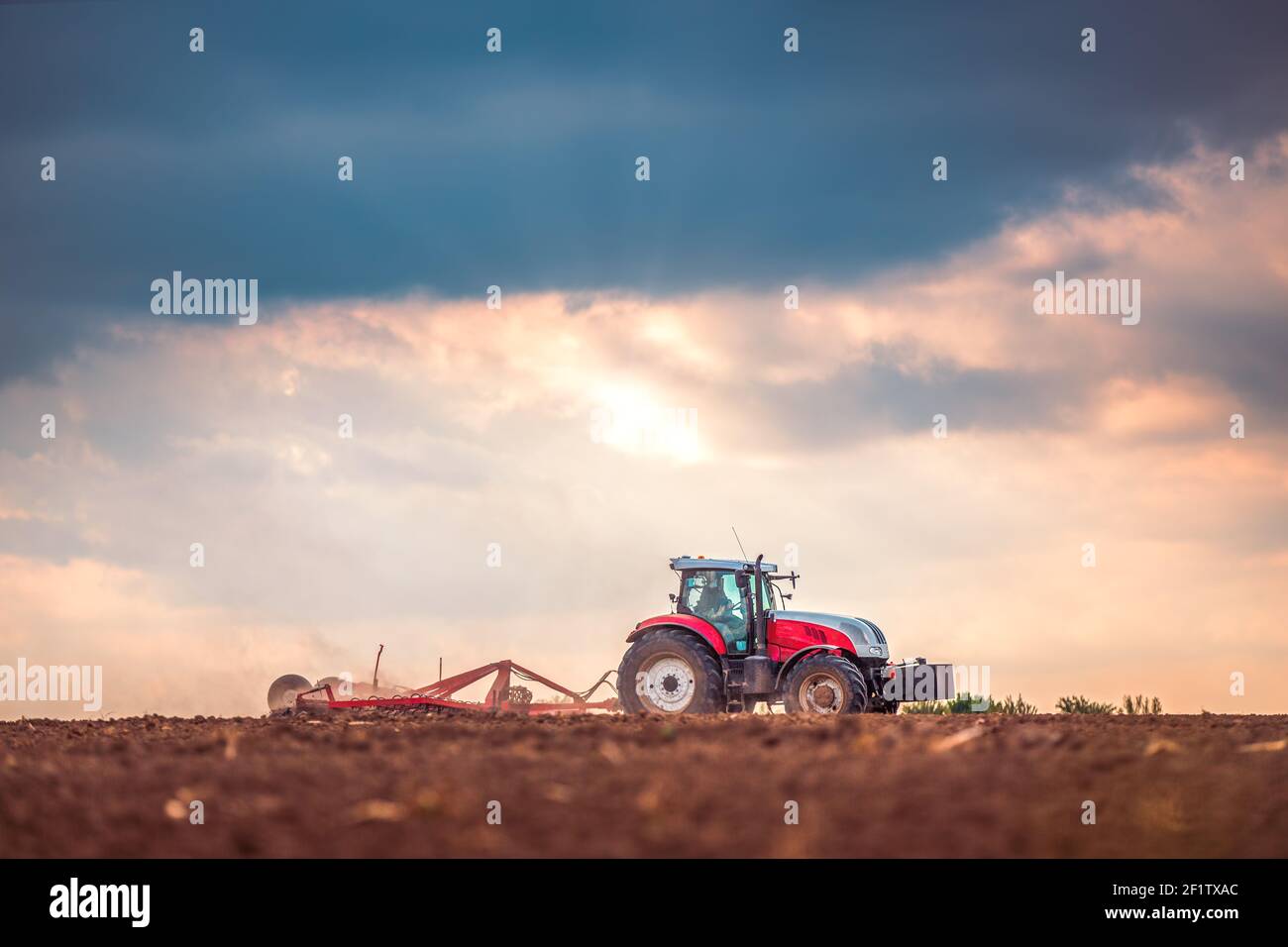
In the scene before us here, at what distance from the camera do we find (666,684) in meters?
19.3

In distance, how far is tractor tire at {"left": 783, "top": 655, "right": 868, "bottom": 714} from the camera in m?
18.0

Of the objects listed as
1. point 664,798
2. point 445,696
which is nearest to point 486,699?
point 445,696

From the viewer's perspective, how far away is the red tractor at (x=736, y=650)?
62.2ft

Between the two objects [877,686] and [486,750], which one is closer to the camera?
[486,750]

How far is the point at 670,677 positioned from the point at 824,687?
241 cm

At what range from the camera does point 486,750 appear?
400 inches

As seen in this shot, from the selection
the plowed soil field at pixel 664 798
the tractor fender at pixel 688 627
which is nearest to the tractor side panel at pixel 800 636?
the tractor fender at pixel 688 627

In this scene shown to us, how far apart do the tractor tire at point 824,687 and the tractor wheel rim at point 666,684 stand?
59.5 inches

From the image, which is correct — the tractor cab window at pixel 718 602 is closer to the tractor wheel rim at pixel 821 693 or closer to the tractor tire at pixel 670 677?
the tractor tire at pixel 670 677
